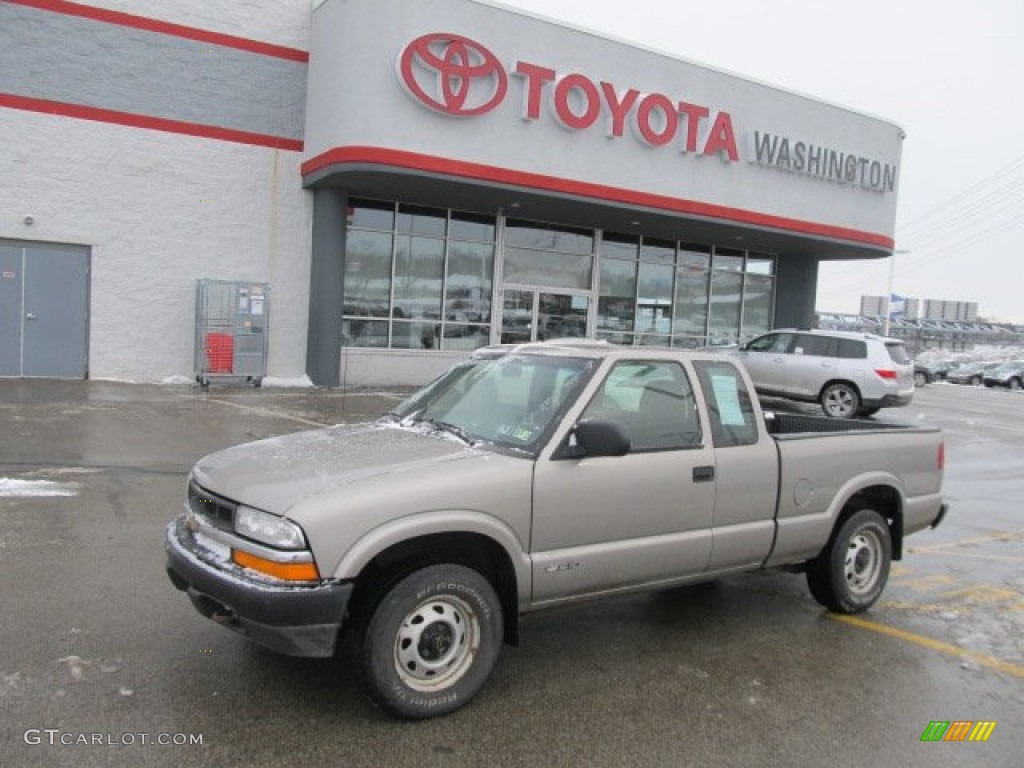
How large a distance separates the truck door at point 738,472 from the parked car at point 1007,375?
41.4 meters

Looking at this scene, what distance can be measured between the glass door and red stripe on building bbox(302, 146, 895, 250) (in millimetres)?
3329

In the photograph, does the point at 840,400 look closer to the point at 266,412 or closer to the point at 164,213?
the point at 266,412

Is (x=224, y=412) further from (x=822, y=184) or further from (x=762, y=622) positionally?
(x=822, y=184)

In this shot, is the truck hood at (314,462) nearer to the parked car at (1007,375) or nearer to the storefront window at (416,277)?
the storefront window at (416,277)

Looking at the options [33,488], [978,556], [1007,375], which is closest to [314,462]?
[33,488]

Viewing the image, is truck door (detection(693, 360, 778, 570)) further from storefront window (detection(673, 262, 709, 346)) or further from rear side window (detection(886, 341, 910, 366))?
storefront window (detection(673, 262, 709, 346))

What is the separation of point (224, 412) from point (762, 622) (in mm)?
9642

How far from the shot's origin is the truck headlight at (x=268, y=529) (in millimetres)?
3436

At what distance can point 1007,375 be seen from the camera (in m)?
40.1

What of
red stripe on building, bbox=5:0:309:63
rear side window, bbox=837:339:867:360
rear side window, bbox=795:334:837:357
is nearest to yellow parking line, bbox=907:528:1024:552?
rear side window, bbox=837:339:867:360

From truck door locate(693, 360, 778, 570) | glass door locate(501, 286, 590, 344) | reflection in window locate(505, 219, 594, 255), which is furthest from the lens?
glass door locate(501, 286, 590, 344)

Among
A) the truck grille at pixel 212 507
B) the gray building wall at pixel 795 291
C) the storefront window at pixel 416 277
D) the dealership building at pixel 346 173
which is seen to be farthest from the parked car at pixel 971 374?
the truck grille at pixel 212 507

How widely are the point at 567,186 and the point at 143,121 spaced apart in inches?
322

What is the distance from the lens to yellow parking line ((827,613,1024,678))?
4742 millimetres
